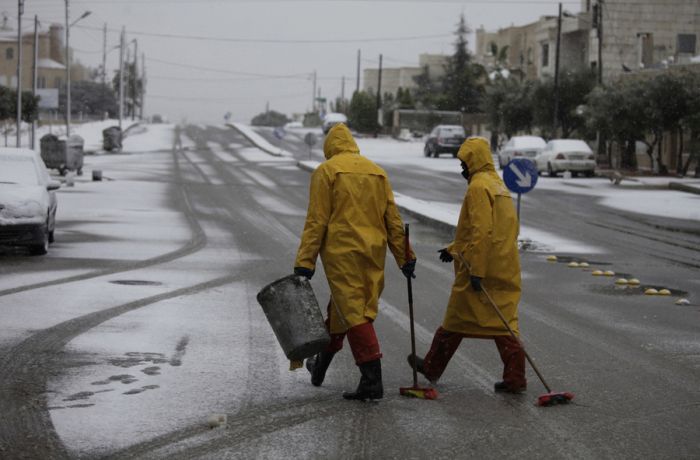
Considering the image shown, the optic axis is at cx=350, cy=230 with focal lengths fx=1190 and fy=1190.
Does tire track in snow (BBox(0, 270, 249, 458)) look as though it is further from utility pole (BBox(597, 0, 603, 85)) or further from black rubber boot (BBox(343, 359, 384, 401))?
utility pole (BBox(597, 0, 603, 85))

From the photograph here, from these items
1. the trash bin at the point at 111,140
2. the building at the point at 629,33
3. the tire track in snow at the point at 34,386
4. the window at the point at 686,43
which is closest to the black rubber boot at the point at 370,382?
the tire track in snow at the point at 34,386

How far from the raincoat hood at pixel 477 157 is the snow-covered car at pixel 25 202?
9350 millimetres

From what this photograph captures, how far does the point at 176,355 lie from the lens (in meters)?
8.78

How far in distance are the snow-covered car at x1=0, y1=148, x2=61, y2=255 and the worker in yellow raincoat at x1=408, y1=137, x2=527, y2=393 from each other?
9.31 m

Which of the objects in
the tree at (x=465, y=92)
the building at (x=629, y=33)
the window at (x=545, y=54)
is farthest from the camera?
the tree at (x=465, y=92)

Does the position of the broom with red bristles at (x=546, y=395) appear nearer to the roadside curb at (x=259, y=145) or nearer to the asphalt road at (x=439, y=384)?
the asphalt road at (x=439, y=384)

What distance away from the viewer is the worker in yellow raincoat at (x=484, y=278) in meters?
7.58

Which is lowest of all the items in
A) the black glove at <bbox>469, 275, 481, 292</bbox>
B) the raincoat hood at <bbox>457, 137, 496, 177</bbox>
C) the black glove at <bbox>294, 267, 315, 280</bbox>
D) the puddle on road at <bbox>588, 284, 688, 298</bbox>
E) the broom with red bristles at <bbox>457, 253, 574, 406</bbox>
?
the puddle on road at <bbox>588, 284, 688, 298</bbox>

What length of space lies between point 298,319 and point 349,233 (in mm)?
611

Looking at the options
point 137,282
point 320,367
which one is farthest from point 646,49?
point 320,367

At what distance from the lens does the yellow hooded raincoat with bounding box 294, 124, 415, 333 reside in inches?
285

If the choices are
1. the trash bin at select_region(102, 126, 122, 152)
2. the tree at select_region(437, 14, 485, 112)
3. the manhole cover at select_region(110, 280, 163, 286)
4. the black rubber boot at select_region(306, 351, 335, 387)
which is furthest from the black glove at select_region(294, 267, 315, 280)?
the tree at select_region(437, 14, 485, 112)

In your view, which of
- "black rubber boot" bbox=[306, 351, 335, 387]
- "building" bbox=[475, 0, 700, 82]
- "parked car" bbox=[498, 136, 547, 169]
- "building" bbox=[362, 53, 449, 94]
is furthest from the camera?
"building" bbox=[362, 53, 449, 94]

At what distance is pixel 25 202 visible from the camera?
53.0ft
